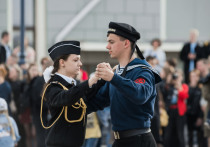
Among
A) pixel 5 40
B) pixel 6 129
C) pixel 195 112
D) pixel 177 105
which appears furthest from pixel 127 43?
pixel 5 40

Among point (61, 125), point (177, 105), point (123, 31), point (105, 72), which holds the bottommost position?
point (177, 105)

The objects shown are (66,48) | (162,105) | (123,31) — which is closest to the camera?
(123,31)

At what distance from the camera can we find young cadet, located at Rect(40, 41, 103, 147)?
15.9 ft

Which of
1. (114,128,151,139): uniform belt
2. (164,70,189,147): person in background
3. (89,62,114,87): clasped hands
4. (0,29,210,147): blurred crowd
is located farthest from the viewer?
(164,70,189,147): person in background

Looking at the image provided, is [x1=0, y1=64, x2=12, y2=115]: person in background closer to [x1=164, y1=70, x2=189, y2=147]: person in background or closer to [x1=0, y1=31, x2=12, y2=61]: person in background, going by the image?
[x1=0, y1=31, x2=12, y2=61]: person in background

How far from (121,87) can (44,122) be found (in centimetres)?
115

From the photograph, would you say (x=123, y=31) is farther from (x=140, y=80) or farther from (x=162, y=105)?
(x=162, y=105)

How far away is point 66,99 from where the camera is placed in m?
4.81

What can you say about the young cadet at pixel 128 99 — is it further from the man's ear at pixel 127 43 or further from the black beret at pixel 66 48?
the black beret at pixel 66 48

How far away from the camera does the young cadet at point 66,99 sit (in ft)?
15.9

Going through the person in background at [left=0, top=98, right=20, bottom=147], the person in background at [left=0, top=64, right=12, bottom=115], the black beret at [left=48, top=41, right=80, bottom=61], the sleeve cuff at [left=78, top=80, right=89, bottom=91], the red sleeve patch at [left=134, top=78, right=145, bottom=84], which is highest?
the black beret at [left=48, top=41, right=80, bottom=61]

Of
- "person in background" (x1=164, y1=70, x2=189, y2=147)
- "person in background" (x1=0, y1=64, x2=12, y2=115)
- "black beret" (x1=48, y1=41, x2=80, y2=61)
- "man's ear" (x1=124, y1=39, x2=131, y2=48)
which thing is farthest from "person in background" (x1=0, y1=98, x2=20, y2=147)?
"person in background" (x1=164, y1=70, x2=189, y2=147)

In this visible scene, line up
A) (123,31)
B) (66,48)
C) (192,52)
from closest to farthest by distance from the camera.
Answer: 1. (123,31)
2. (66,48)
3. (192,52)

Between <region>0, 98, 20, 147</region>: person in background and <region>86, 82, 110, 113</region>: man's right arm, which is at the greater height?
<region>86, 82, 110, 113</region>: man's right arm
